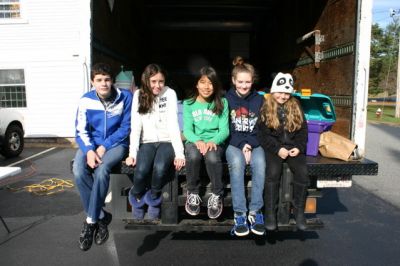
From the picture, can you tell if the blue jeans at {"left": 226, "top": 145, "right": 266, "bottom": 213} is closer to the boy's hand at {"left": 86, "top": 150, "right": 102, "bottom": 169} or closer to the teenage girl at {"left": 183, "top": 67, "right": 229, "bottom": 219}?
the teenage girl at {"left": 183, "top": 67, "right": 229, "bottom": 219}

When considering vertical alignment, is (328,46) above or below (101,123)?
above

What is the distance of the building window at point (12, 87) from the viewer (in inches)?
418

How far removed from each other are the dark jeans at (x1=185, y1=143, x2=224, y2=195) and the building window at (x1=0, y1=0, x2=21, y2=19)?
1003 cm

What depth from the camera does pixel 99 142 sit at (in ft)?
10.5

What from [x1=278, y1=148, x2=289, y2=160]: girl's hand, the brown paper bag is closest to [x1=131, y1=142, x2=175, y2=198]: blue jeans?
[x1=278, y1=148, x2=289, y2=160]: girl's hand

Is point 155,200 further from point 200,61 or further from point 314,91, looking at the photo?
point 200,61

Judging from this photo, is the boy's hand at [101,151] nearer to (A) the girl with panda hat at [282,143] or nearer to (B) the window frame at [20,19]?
(A) the girl with panda hat at [282,143]

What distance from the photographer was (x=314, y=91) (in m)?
4.59

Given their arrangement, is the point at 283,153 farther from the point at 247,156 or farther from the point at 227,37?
the point at 227,37

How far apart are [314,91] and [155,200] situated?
2621 mm

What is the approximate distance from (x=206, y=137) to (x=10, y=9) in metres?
9.99

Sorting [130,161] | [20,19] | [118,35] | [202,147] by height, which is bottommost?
[130,161]

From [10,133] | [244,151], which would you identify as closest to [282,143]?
[244,151]

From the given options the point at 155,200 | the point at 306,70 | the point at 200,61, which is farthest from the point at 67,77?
the point at 155,200
